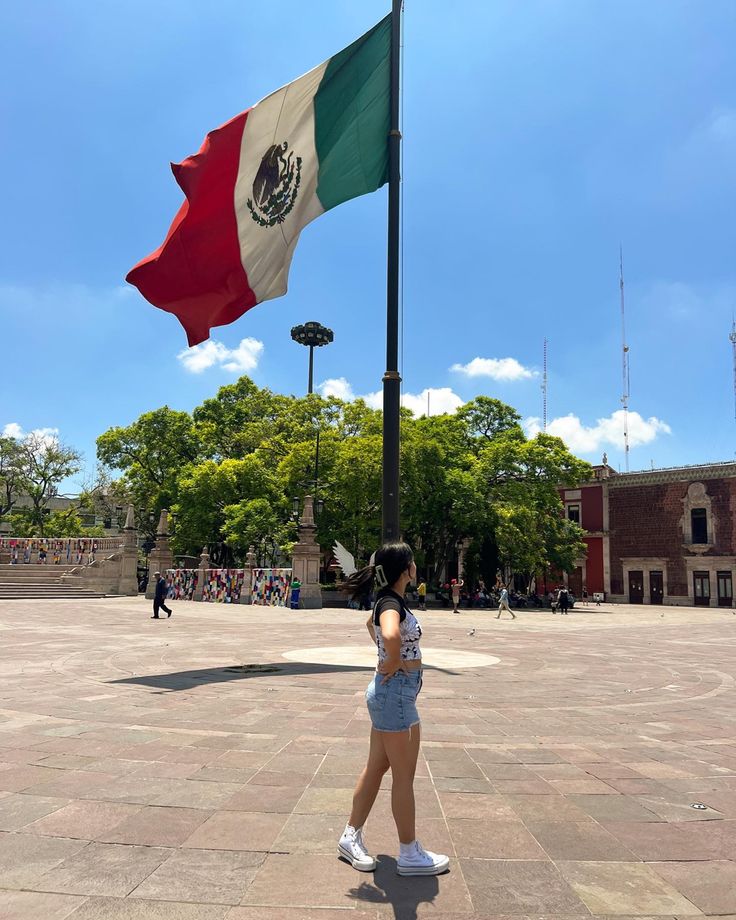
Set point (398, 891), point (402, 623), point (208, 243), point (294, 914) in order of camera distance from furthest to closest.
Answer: point (208, 243)
point (402, 623)
point (398, 891)
point (294, 914)

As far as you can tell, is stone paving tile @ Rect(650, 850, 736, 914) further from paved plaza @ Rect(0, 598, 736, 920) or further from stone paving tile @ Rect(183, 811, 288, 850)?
stone paving tile @ Rect(183, 811, 288, 850)

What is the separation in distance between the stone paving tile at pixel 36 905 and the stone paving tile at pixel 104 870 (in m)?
0.07

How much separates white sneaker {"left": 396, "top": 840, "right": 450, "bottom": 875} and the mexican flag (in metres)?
8.24

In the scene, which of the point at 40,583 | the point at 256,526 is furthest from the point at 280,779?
the point at 40,583

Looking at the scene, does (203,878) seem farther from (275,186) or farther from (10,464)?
(10,464)

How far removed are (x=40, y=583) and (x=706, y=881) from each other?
37182 millimetres

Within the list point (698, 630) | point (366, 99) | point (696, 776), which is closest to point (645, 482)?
point (698, 630)

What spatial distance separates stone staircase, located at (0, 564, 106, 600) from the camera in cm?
3250

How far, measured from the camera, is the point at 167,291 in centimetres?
991

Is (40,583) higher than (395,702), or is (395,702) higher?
(395,702)

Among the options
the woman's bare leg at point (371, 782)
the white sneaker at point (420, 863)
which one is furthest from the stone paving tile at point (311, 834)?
the white sneaker at point (420, 863)

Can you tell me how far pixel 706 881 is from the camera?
10.6 ft

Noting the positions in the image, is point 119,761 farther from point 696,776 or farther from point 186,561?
point 186,561

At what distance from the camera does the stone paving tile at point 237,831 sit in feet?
11.8
